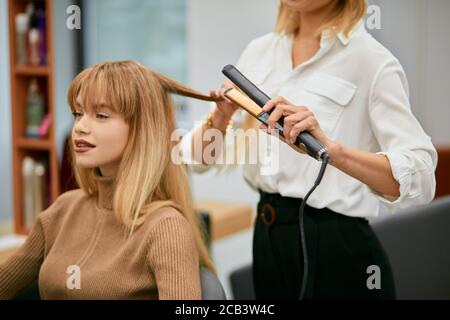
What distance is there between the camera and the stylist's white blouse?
123cm

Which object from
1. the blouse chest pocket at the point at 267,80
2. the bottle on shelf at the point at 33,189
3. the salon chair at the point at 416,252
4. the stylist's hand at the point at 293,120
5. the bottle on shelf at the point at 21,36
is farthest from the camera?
the bottle on shelf at the point at 21,36

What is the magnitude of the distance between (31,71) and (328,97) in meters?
1.03

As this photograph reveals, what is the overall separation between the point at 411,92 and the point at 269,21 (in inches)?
13.6

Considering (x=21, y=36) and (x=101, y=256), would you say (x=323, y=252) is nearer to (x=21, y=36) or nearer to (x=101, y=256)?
(x=101, y=256)

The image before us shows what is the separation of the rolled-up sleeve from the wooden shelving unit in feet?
3.20

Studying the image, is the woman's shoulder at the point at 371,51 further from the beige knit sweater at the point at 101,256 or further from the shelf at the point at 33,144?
the shelf at the point at 33,144

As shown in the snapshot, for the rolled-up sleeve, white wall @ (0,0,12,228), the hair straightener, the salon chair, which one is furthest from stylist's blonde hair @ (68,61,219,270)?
white wall @ (0,0,12,228)

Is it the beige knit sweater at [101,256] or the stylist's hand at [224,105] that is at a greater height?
the stylist's hand at [224,105]

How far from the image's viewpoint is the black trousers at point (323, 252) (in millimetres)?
1373

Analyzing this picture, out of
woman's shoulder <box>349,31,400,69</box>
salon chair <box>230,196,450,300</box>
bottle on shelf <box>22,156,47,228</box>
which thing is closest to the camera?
woman's shoulder <box>349,31,400,69</box>

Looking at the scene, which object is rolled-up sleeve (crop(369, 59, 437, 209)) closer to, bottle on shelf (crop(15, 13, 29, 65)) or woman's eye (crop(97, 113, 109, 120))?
woman's eye (crop(97, 113, 109, 120))

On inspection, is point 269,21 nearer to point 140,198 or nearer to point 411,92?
point 411,92

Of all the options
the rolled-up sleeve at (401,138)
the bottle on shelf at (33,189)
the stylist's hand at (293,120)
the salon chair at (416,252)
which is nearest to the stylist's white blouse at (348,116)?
the rolled-up sleeve at (401,138)

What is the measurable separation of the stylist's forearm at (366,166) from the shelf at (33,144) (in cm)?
116
